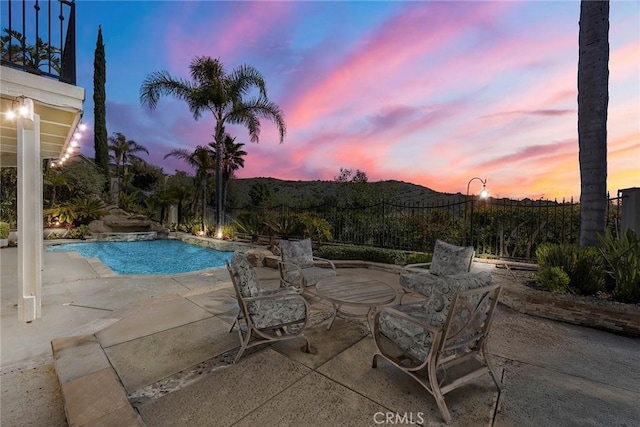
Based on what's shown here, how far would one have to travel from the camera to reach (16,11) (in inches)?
116

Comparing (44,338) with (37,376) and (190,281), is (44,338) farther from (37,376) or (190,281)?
(190,281)

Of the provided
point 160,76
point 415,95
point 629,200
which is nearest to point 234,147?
point 160,76

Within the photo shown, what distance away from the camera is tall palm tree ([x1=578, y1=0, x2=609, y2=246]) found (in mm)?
4027

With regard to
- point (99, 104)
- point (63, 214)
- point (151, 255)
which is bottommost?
point (151, 255)

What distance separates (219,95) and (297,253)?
8.92 metres

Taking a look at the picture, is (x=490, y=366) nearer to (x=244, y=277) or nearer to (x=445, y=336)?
(x=445, y=336)

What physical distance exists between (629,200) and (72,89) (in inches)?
315

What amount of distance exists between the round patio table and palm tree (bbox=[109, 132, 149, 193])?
26288mm

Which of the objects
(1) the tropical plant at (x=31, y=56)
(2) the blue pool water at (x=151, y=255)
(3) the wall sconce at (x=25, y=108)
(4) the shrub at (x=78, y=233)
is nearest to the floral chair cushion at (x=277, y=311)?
(3) the wall sconce at (x=25, y=108)

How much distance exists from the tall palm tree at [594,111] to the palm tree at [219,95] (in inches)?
364

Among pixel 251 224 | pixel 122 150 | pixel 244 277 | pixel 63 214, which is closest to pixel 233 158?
pixel 122 150

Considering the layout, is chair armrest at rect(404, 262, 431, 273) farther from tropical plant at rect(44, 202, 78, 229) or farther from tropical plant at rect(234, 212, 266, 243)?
tropical plant at rect(44, 202, 78, 229)

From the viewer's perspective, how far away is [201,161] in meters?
13.6

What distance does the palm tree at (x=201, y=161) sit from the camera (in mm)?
13328
